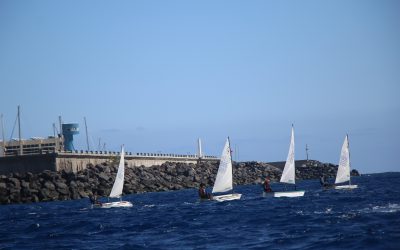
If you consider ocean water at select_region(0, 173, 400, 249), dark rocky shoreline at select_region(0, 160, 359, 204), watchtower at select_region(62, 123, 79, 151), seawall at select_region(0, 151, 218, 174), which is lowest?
ocean water at select_region(0, 173, 400, 249)

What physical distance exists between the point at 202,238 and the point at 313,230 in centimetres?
504

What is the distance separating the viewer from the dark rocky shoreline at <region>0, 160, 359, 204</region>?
248 feet

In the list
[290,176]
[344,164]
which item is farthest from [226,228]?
[344,164]

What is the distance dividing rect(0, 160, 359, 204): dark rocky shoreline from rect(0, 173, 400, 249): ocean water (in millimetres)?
29006

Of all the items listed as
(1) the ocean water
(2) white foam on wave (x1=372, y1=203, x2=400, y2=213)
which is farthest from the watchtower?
A: (2) white foam on wave (x1=372, y1=203, x2=400, y2=213)

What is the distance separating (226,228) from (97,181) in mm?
52858

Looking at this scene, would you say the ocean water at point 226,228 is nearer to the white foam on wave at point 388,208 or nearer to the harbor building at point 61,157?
the white foam on wave at point 388,208

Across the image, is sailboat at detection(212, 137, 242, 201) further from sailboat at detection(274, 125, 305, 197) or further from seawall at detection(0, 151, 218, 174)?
seawall at detection(0, 151, 218, 174)

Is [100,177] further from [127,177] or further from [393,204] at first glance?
[393,204]

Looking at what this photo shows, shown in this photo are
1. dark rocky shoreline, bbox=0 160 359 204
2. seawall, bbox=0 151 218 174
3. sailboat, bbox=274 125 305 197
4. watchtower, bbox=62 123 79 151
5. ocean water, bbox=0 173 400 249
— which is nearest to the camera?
ocean water, bbox=0 173 400 249

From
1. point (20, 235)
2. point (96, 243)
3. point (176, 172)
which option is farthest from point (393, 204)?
point (176, 172)

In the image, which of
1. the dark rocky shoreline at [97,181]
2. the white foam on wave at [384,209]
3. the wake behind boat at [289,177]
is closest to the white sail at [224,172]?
the wake behind boat at [289,177]

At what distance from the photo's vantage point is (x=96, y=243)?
1163 inches

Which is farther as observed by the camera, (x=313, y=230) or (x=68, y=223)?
(x=68, y=223)
